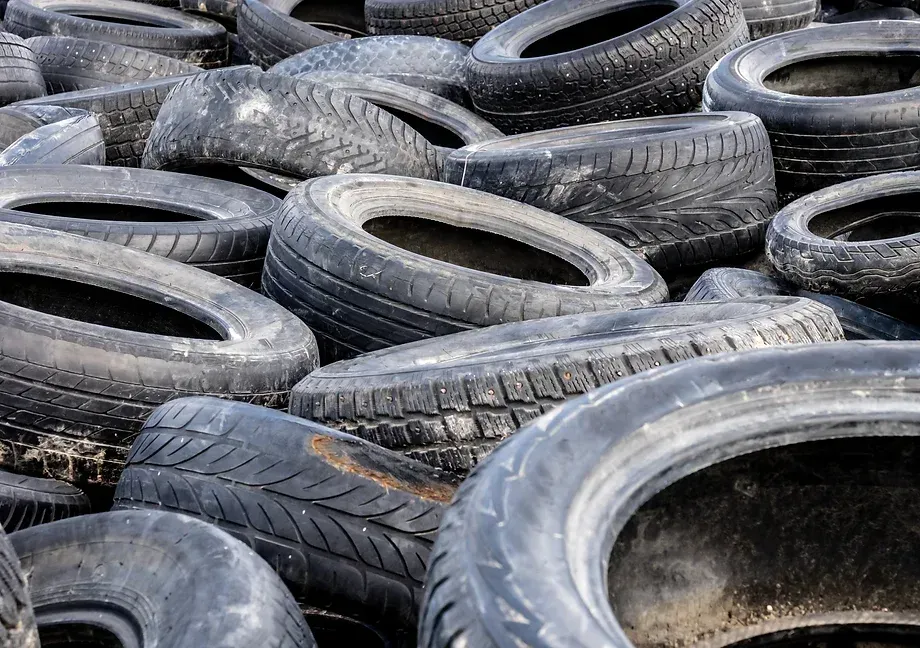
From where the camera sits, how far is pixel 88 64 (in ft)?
20.1

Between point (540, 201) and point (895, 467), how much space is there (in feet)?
7.99

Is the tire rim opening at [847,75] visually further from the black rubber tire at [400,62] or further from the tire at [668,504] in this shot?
the tire at [668,504]

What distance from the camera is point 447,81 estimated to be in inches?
238

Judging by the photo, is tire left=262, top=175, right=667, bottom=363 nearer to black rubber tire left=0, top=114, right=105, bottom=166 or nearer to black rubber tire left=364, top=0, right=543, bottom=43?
black rubber tire left=0, top=114, right=105, bottom=166

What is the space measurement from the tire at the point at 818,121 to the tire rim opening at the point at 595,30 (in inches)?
34.8

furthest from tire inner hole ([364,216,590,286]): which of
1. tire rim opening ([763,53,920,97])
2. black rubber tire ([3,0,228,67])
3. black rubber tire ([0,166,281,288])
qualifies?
black rubber tire ([3,0,228,67])

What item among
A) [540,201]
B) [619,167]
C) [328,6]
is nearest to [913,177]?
[619,167]

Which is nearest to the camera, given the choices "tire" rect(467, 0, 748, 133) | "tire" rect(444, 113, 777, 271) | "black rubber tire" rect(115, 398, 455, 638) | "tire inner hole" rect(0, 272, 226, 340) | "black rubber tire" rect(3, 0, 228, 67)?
"black rubber tire" rect(115, 398, 455, 638)

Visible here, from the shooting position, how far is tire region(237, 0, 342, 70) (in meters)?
6.68

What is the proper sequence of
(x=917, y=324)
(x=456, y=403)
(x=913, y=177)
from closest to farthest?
(x=456, y=403), (x=917, y=324), (x=913, y=177)

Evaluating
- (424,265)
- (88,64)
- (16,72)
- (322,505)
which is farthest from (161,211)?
(322,505)

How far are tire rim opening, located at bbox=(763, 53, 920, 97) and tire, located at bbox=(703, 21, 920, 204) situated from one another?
1.6 inches

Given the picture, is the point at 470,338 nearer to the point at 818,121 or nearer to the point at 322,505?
the point at 322,505

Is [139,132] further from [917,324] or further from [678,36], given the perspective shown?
[917,324]
